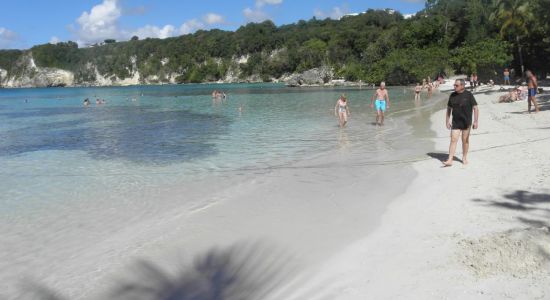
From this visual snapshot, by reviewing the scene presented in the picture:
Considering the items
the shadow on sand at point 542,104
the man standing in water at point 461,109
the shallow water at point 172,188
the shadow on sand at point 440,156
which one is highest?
the man standing in water at point 461,109

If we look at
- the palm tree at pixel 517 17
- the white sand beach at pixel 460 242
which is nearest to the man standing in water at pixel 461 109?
the white sand beach at pixel 460 242

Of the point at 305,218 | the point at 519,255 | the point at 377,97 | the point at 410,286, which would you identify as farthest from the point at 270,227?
the point at 377,97

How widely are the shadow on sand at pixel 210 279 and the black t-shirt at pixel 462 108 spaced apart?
18.7 ft

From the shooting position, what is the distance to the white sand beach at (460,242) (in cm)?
455

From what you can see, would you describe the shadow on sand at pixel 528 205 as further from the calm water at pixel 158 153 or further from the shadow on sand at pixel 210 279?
the calm water at pixel 158 153

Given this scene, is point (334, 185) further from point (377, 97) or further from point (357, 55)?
point (357, 55)

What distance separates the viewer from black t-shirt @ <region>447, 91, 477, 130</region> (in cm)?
959

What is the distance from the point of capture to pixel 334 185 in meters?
9.44

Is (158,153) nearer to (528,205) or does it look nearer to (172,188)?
(172,188)

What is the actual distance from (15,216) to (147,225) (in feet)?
9.03

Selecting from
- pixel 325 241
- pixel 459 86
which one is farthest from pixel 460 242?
pixel 459 86

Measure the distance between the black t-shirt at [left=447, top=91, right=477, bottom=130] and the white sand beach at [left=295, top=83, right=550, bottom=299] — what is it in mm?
926

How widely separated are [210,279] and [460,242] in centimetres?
302

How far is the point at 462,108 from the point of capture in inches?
379
